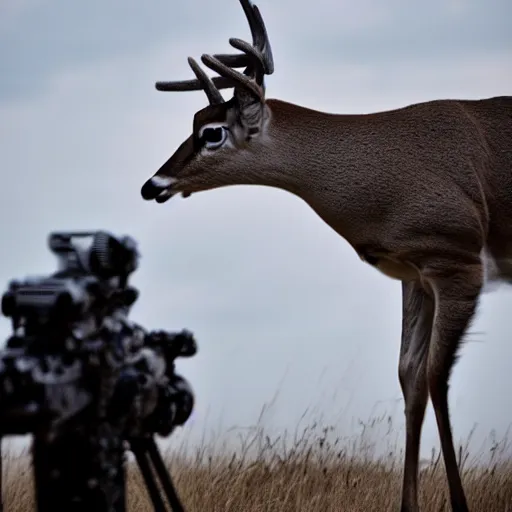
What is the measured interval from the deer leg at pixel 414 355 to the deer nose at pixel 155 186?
51.9 inches

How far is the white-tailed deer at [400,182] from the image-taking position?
5863mm

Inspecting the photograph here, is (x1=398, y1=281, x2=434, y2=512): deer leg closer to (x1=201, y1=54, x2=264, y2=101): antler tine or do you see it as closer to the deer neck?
the deer neck

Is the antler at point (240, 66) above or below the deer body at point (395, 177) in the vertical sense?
above

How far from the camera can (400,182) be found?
6.00 meters

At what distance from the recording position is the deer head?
598 centimetres

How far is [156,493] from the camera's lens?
8.28ft

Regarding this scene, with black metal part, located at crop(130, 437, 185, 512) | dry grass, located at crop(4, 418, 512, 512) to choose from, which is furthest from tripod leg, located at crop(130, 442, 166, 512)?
dry grass, located at crop(4, 418, 512, 512)

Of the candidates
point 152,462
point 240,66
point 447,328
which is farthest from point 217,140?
point 152,462

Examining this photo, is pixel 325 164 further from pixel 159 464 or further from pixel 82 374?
pixel 82 374

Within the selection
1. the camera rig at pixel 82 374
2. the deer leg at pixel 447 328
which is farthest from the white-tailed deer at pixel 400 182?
the camera rig at pixel 82 374

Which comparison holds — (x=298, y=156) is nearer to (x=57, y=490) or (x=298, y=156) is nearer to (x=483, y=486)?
(x=483, y=486)

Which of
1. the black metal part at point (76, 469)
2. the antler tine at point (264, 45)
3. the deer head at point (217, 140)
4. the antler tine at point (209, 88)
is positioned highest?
the antler tine at point (264, 45)

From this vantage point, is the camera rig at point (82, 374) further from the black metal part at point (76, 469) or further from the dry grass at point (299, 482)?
the dry grass at point (299, 482)

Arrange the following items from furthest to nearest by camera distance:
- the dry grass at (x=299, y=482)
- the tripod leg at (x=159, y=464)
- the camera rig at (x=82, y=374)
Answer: the dry grass at (x=299, y=482) → the tripod leg at (x=159, y=464) → the camera rig at (x=82, y=374)
